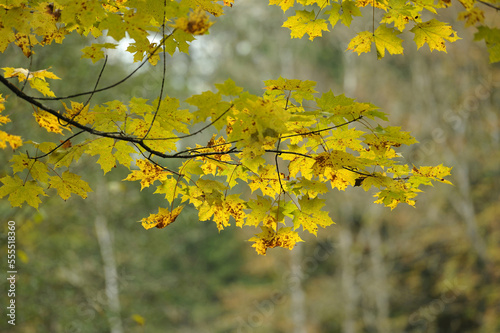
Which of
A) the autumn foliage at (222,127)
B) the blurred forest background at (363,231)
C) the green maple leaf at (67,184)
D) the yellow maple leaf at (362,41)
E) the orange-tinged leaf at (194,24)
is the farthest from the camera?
the blurred forest background at (363,231)

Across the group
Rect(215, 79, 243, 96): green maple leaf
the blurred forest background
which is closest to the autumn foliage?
Rect(215, 79, 243, 96): green maple leaf

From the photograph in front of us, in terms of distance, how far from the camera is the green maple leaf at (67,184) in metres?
Answer: 1.43

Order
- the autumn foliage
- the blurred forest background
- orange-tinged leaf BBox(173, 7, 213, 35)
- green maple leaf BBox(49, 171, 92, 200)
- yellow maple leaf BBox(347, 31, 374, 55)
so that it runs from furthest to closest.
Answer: the blurred forest background
yellow maple leaf BBox(347, 31, 374, 55)
green maple leaf BBox(49, 171, 92, 200)
the autumn foliage
orange-tinged leaf BBox(173, 7, 213, 35)

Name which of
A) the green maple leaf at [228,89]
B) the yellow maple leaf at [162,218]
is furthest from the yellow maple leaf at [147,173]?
the green maple leaf at [228,89]

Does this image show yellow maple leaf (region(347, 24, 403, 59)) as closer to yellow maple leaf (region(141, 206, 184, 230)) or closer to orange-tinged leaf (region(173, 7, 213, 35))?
orange-tinged leaf (region(173, 7, 213, 35))

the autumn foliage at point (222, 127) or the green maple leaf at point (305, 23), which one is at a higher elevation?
the green maple leaf at point (305, 23)

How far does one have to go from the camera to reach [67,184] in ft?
4.75

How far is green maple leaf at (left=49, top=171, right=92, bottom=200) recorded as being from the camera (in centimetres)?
143

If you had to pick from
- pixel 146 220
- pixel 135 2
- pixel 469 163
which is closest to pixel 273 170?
pixel 146 220

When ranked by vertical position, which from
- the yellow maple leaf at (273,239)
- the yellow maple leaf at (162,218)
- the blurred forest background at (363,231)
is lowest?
the yellow maple leaf at (273,239)

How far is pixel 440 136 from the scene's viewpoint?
8.16 meters

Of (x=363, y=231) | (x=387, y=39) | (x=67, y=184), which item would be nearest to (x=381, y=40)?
(x=387, y=39)

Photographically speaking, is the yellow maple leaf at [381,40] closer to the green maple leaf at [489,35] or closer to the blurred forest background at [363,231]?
the green maple leaf at [489,35]

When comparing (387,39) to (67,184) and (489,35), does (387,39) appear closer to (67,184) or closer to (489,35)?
(489,35)
